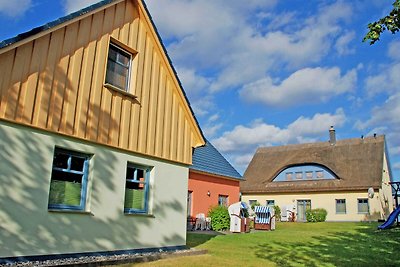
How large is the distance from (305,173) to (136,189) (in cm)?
3003

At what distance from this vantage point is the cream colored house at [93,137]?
22.8ft

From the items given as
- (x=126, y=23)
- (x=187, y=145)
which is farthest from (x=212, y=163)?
(x=126, y=23)

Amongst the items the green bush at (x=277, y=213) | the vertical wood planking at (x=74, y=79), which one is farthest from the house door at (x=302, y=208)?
the vertical wood planking at (x=74, y=79)

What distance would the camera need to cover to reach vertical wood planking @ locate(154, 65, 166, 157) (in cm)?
1013

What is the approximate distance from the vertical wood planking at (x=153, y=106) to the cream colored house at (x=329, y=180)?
85.4ft

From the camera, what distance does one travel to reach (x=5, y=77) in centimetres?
679

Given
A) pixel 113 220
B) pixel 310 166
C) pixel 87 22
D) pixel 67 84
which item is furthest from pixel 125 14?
pixel 310 166

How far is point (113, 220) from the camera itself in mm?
8656

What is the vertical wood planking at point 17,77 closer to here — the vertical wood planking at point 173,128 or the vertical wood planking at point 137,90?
the vertical wood planking at point 137,90

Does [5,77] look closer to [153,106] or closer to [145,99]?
[145,99]

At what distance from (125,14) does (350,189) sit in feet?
93.5

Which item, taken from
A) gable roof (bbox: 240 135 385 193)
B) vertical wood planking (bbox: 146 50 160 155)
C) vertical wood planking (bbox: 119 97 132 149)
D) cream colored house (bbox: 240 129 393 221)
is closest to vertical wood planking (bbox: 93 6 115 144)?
vertical wood planking (bbox: 119 97 132 149)

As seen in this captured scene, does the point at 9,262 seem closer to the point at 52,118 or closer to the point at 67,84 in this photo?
the point at 52,118

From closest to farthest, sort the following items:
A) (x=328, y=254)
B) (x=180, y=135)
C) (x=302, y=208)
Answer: (x=328, y=254) < (x=180, y=135) < (x=302, y=208)
